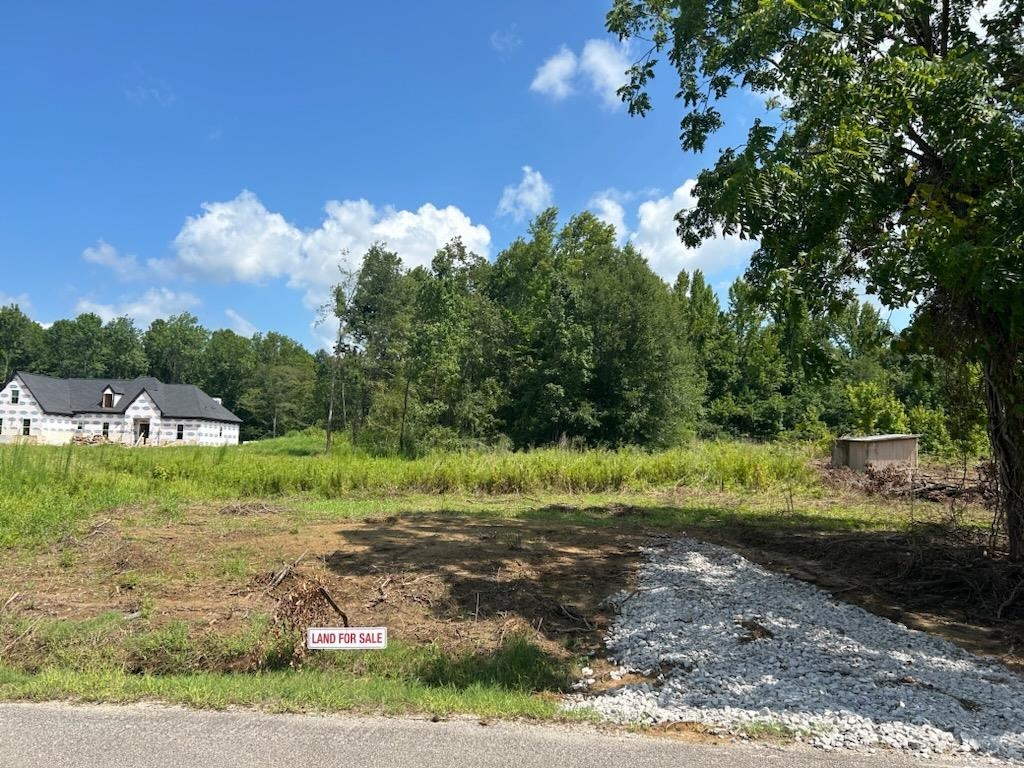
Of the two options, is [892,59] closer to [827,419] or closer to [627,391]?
[627,391]

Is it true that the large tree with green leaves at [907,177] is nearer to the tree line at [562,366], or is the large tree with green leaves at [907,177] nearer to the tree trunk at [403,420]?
the tree line at [562,366]

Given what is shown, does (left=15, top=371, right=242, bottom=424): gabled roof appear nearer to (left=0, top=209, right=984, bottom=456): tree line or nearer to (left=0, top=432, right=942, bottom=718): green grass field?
(left=0, top=209, right=984, bottom=456): tree line

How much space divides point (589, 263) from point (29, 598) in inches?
1320

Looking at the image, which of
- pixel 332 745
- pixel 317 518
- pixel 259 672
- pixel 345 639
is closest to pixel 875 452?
pixel 317 518

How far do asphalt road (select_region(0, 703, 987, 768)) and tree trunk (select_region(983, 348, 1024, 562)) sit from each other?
16.6ft

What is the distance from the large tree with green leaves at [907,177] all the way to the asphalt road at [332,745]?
3990 mm

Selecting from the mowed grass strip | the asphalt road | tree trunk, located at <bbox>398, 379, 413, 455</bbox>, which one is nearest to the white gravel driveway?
the asphalt road

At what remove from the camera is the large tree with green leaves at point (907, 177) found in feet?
17.5

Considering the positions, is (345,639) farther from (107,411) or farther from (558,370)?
(107,411)

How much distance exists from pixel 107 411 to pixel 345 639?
58.3 meters

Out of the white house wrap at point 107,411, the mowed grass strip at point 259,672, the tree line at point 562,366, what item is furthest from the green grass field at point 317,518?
the white house wrap at point 107,411

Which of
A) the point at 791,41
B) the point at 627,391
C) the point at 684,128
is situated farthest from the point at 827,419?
the point at 791,41

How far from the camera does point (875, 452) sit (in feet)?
62.1

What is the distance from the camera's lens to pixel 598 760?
326 cm
